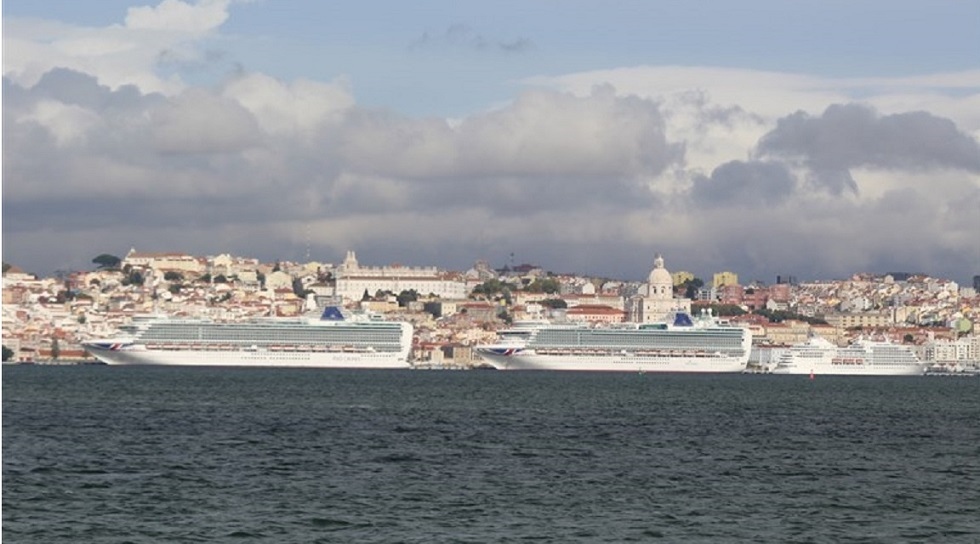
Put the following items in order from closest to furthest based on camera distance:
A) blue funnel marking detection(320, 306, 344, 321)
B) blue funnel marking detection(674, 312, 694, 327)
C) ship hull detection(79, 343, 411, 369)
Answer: ship hull detection(79, 343, 411, 369) → blue funnel marking detection(674, 312, 694, 327) → blue funnel marking detection(320, 306, 344, 321)

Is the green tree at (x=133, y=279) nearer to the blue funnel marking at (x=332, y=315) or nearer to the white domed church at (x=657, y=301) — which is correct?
the white domed church at (x=657, y=301)

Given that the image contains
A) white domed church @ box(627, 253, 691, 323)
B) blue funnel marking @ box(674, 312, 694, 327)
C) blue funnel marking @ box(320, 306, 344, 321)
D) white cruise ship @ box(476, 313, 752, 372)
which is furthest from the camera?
white domed church @ box(627, 253, 691, 323)

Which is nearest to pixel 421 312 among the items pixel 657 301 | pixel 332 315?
pixel 657 301

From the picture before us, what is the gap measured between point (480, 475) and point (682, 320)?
327ft

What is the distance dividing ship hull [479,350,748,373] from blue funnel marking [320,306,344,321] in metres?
14.1

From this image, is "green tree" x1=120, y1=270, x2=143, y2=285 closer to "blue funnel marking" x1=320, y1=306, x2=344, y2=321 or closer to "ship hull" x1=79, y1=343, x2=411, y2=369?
"blue funnel marking" x1=320, y1=306, x2=344, y2=321

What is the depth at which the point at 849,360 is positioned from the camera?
4936 inches

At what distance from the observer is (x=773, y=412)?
51.5 metres

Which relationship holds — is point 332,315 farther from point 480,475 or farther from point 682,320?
point 480,475

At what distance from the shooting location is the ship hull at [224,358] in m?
118

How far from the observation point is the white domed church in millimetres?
172375

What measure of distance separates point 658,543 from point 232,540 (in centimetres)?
431

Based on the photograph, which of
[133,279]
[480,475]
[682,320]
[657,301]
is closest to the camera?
[480,475]

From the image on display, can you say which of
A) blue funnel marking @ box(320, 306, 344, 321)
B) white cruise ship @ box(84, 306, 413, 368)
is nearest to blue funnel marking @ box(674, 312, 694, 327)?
white cruise ship @ box(84, 306, 413, 368)
